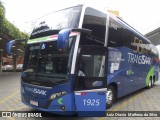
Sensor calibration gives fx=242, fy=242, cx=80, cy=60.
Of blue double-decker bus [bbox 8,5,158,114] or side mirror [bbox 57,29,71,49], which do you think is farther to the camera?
blue double-decker bus [bbox 8,5,158,114]

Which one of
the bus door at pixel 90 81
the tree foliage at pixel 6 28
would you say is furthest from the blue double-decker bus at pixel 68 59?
the tree foliage at pixel 6 28

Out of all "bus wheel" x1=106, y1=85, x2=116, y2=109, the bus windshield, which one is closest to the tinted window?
the bus windshield

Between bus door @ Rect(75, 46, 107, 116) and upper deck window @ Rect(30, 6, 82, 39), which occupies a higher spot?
upper deck window @ Rect(30, 6, 82, 39)

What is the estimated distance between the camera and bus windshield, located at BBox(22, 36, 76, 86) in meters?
6.59

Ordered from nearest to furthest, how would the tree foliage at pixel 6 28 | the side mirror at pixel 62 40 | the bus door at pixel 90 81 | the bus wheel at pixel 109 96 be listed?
the side mirror at pixel 62 40, the bus door at pixel 90 81, the bus wheel at pixel 109 96, the tree foliage at pixel 6 28

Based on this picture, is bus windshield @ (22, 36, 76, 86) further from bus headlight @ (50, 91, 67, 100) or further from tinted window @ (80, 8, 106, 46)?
tinted window @ (80, 8, 106, 46)

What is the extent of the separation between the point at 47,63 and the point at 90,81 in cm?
136

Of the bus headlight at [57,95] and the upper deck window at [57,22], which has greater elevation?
the upper deck window at [57,22]

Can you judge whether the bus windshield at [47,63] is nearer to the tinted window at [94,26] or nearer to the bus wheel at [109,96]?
the tinted window at [94,26]

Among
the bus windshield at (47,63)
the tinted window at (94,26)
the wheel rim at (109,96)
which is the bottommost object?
the wheel rim at (109,96)

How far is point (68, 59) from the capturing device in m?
6.58

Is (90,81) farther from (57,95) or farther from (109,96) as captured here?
(109,96)

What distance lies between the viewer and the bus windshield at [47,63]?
6.59 meters

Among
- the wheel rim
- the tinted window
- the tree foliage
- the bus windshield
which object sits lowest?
the wheel rim
